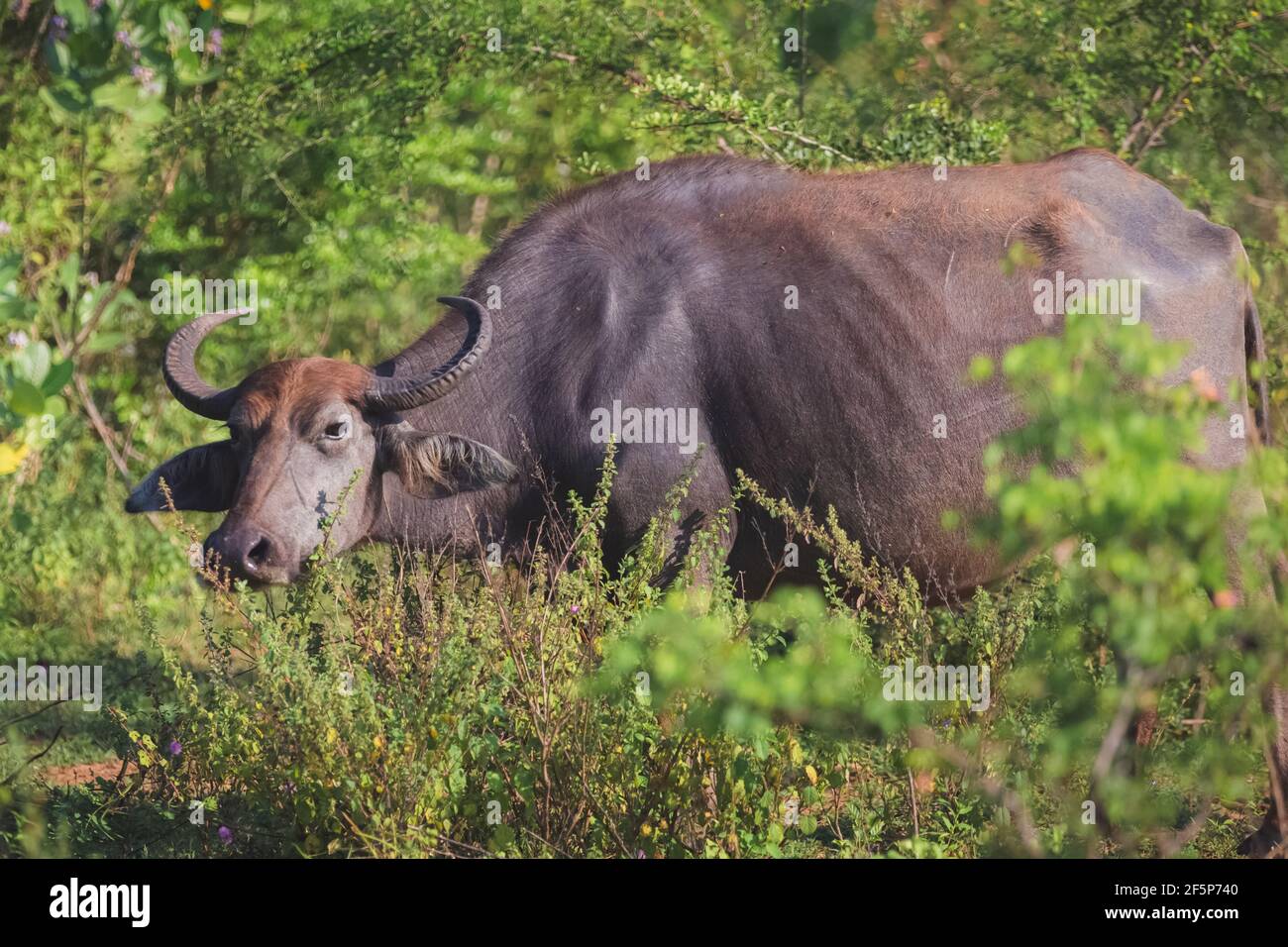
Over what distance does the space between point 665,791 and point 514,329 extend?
2.52 metres

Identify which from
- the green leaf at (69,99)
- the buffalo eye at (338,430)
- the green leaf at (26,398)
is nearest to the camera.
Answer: the green leaf at (26,398)

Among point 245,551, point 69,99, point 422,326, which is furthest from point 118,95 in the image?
point 422,326

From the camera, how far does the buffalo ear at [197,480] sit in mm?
6508

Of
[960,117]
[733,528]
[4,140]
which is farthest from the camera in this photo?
[4,140]

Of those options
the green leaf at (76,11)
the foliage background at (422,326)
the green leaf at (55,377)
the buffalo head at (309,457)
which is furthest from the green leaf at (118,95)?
the green leaf at (55,377)

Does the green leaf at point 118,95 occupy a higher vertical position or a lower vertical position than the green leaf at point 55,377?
higher

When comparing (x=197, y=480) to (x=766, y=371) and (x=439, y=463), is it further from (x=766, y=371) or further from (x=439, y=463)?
(x=766, y=371)

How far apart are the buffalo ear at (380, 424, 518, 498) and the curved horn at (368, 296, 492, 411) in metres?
0.14

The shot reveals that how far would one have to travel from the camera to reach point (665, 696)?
13.3 feet

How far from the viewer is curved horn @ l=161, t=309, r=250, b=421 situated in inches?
256

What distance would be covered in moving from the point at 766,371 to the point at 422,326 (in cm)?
506

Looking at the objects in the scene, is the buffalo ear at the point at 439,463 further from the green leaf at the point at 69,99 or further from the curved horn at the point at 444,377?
the green leaf at the point at 69,99

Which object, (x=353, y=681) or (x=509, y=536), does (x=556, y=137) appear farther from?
(x=353, y=681)

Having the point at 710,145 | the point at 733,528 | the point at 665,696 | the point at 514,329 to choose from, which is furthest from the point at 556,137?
the point at 665,696
